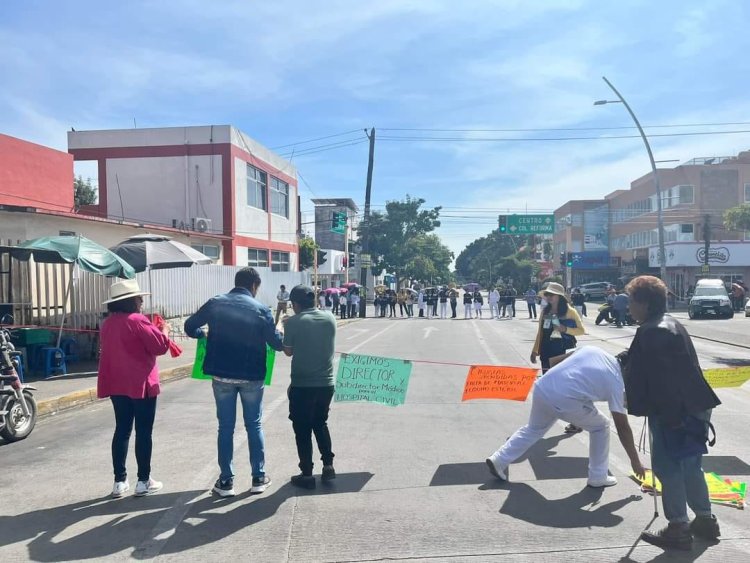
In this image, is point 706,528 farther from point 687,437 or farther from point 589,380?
point 589,380

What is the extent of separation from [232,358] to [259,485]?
1.12m

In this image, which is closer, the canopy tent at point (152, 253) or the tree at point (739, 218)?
the canopy tent at point (152, 253)

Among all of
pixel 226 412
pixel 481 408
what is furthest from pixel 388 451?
pixel 481 408

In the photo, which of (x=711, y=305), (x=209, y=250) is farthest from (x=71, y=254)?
(x=711, y=305)

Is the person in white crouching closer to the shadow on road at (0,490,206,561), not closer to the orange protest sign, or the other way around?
the orange protest sign

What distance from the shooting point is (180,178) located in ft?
98.6

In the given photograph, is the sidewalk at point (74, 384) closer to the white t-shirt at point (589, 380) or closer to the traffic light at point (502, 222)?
the white t-shirt at point (589, 380)

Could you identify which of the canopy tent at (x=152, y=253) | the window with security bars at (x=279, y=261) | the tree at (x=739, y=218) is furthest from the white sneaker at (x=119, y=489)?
the tree at (x=739, y=218)

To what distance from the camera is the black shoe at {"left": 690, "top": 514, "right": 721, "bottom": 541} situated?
4.37 m

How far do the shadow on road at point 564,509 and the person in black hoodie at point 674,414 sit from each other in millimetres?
467

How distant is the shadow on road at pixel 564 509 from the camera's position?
188 inches

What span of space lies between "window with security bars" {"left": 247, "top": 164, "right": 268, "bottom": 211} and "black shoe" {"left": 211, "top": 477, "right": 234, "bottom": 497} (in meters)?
27.6

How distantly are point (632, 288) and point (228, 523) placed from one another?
339 cm

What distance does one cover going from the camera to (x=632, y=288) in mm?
4637
